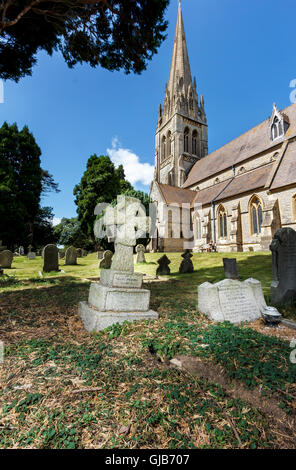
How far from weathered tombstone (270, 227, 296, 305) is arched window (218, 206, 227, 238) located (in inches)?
679

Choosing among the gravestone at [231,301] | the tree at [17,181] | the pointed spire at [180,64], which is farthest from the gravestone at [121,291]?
the pointed spire at [180,64]

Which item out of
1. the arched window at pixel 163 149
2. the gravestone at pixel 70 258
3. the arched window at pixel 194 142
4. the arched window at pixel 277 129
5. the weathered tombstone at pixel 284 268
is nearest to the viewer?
the weathered tombstone at pixel 284 268

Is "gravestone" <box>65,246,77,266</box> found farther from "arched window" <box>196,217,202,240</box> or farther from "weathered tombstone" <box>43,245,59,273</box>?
"arched window" <box>196,217,202,240</box>

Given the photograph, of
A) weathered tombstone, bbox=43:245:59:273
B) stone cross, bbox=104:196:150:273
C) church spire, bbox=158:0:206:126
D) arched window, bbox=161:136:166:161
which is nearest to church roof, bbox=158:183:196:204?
arched window, bbox=161:136:166:161

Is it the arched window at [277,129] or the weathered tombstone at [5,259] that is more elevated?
the arched window at [277,129]

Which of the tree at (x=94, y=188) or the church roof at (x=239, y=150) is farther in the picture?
the tree at (x=94, y=188)

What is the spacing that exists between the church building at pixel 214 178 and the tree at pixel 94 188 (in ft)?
20.6

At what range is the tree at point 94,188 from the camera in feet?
96.5

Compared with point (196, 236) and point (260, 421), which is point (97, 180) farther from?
point (260, 421)

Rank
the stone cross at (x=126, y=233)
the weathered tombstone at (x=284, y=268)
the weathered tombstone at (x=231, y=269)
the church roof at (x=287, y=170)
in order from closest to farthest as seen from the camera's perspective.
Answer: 1. the stone cross at (x=126, y=233)
2. the weathered tombstone at (x=284, y=268)
3. the weathered tombstone at (x=231, y=269)
4. the church roof at (x=287, y=170)

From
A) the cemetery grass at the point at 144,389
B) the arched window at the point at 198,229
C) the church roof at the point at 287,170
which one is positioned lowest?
the cemetery grass at the point at 144,389

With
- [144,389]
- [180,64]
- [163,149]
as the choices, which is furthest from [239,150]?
[144,389]

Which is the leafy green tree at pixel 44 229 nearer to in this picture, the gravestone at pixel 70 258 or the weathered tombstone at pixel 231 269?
the gravestone at pixel 70 258
